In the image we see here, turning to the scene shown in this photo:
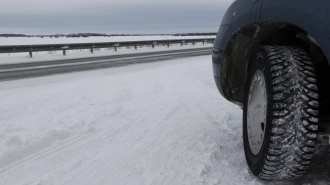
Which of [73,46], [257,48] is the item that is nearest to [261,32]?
[257,48]

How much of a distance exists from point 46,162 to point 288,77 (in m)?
2.10

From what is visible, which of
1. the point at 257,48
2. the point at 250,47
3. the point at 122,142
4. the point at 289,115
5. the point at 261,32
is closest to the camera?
the point at 289,115

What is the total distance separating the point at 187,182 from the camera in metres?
2.28

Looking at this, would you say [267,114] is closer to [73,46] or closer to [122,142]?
[122,142]

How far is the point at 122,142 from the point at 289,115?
74.3 inches

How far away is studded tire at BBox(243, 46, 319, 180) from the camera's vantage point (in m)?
1.84

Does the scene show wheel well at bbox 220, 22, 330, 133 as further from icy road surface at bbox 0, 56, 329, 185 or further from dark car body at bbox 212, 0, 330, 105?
icy road surface at bbox 0, 56, 329, 185

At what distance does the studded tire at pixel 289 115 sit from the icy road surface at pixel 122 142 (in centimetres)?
37

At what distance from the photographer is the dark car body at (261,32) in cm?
163

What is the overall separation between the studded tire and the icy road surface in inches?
14.7

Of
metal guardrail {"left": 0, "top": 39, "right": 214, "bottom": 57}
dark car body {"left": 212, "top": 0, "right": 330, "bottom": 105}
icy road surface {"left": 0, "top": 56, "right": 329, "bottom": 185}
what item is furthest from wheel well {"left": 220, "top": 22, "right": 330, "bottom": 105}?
metal guardrail {"left": 0, "top": 39, "right": 214, "bottom": 57}

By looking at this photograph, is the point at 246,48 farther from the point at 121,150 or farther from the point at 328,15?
the point at 121,150

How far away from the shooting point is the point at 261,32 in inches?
93.7

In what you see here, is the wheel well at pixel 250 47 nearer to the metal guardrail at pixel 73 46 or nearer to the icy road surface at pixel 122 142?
the icy road surface at pixel 122 142
